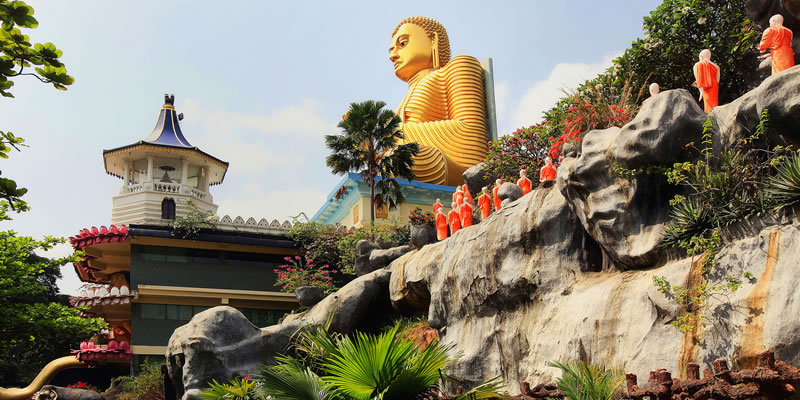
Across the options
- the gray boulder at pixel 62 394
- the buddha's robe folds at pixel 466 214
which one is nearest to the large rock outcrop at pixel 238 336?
the buddha's robe folds at pixel 466 214

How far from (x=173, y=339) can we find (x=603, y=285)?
11.6m

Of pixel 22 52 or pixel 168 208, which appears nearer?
pixel 22 52

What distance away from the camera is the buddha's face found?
3688cm

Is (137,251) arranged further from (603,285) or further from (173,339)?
(603,285)

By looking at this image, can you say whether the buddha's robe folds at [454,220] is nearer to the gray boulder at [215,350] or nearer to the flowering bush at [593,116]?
the flowering bush at [593,116]

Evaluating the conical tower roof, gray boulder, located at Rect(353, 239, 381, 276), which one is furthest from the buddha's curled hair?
gray boulder, located at Rect(353, 239, 381, 276)

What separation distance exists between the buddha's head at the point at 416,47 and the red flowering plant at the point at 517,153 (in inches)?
598

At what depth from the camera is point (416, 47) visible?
36.9 m

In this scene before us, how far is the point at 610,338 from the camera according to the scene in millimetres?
11859

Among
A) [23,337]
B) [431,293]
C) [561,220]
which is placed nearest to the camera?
[561,220]

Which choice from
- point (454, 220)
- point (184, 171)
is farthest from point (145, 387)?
point (184, 171)

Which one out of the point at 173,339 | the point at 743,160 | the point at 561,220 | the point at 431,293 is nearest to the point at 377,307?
the point at 431,293

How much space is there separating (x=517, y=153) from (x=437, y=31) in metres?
16.9

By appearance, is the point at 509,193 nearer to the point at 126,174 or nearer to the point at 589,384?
the point at 589,384
